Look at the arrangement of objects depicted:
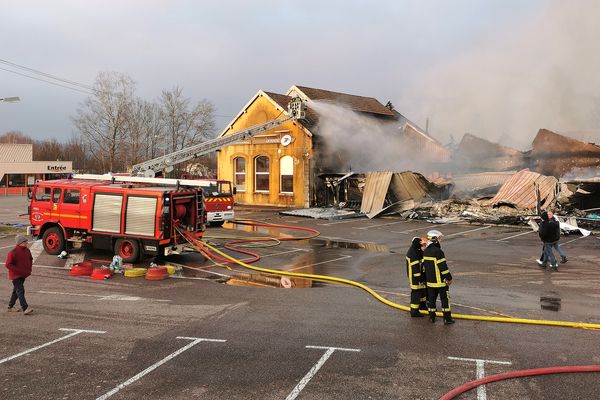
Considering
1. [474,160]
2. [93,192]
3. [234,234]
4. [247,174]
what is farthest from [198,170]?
[93,192]

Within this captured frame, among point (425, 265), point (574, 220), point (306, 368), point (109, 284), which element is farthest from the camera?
point (574, 220)

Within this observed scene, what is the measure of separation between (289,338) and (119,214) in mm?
8080

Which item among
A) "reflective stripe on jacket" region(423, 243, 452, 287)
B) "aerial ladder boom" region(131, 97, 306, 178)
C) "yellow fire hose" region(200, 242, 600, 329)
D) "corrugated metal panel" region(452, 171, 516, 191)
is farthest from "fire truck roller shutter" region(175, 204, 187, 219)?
"corrugated metal panel" region(452, 171, 516, 191)

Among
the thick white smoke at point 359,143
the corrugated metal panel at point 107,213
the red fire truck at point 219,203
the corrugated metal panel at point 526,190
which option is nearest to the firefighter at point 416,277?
the corrugated metal panel at point 107,213

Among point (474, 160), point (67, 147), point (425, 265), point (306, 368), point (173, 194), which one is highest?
point (67, 147)

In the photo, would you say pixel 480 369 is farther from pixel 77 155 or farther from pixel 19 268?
pixel 77 155

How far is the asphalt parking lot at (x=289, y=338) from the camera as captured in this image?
5285mm

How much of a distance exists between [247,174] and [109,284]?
23113mm

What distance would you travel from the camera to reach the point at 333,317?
7965 mm

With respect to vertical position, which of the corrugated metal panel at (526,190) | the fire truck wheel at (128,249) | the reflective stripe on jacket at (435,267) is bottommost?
the fire truck wheel at (128,249)

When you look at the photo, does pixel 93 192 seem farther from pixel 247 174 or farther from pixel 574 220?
pixel 247 174

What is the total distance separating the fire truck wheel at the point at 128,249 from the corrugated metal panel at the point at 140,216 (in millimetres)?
275

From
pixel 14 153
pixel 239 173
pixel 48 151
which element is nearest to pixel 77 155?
pixel 48 151

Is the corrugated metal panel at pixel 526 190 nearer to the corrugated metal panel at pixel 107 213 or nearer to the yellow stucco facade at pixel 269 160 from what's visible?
the yellow stucco facade at pixel 269 160
